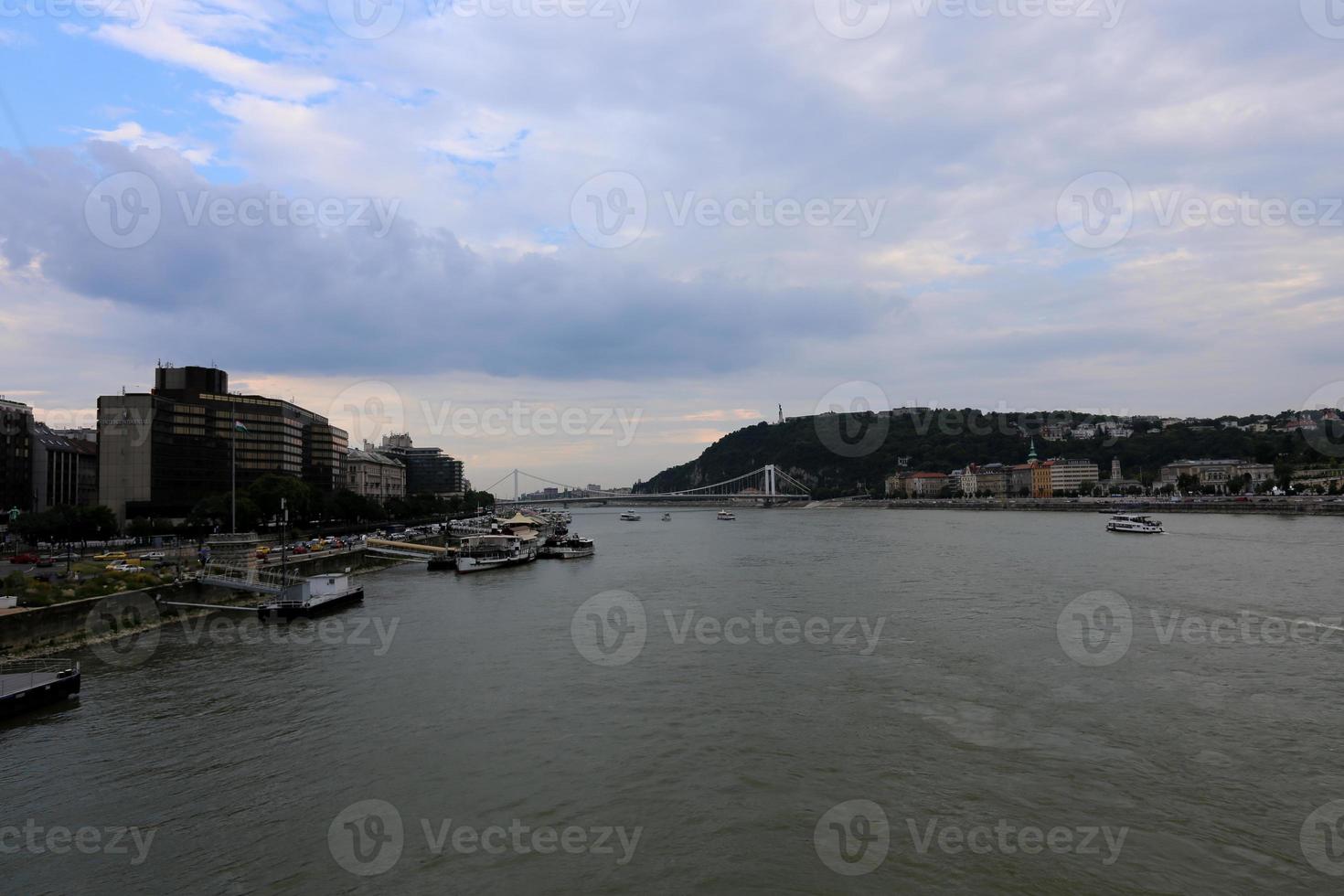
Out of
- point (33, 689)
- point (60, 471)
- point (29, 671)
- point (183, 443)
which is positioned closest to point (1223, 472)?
point (183, 443)

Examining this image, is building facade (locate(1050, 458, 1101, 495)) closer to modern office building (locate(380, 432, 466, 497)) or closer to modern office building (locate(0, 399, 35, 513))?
modern office building (locate(380, 432, 466, 497))

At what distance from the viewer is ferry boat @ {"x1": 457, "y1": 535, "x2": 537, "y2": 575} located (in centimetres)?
4291

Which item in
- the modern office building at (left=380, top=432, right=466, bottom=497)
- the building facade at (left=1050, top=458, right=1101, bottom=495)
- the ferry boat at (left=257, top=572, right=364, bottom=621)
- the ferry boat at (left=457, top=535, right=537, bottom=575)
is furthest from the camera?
the modern office building at (left=380, top=432, right=466, bottom=497)

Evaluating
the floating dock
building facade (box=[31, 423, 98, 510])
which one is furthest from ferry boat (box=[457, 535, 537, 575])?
building facade (box=[31, 423, 98, 510])

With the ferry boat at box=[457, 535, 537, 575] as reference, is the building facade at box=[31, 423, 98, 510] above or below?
above

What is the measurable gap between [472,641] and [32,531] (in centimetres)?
3963

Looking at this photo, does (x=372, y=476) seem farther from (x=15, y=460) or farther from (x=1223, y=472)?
(x=1223, y=472)

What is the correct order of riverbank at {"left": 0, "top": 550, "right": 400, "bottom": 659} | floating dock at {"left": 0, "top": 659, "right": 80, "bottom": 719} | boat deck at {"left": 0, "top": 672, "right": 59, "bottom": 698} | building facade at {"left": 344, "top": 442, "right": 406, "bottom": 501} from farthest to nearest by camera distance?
building facade at {"left": 344, "top": 442, "right": 406, "bottom": 501}, riverbank at {"left": 0, "top": 550, "right": 400, "bottom": 659}, boat deck at {"left": 0, "top": 672, "right": 59, "bottom": 698}, floating dock at {"left": 0, "top": 659, "right": 80, "bottom": 719}

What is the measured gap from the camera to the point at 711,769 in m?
11.5

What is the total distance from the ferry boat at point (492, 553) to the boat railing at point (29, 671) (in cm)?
2363

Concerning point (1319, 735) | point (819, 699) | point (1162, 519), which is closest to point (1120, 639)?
point (1319, 735)

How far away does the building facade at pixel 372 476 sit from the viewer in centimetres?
10862

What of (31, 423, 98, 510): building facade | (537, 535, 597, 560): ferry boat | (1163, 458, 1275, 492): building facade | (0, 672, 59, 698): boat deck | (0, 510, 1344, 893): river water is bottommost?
(0, 510, 1344, 893): river water

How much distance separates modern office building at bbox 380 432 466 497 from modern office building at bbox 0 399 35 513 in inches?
3593
